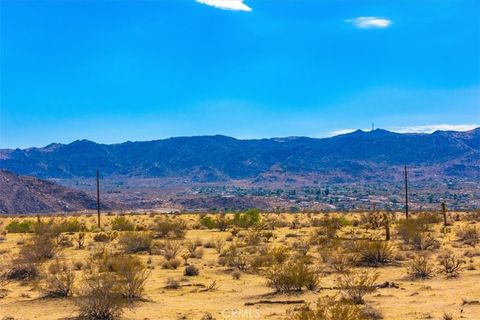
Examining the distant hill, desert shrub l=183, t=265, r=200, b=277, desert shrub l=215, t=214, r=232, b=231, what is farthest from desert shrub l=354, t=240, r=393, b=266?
the distant hill

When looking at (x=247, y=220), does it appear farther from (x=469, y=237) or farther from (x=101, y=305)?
(x=101, y=305)

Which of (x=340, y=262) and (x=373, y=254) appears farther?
(x=373, y=254)

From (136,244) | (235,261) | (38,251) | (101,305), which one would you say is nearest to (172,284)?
(101,305)

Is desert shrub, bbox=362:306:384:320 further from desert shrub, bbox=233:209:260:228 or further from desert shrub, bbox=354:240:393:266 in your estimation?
desert shrub, bbox=233:209:260:228

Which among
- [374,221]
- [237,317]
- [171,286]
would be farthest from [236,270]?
[374,221]

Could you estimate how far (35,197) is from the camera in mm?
126000

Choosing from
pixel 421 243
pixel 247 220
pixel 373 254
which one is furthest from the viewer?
pixel 247 220

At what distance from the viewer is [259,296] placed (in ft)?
60.1

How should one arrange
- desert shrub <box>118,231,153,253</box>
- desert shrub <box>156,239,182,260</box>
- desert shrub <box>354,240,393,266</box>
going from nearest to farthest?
desert shrub <box>354,240,393,266</box> → desert shrub <box>156,239,182,260</box> → desert shrub <box>118,231,153,253</box>

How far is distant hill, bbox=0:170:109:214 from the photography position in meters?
119

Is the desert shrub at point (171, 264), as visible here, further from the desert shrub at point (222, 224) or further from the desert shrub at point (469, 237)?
the desert shrub at point (222, 224)

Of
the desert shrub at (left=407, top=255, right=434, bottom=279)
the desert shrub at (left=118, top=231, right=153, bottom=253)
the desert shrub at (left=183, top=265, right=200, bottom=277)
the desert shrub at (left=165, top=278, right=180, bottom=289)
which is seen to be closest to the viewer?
the desert shrub at (left=165, top=278, right=180, bottom=289)

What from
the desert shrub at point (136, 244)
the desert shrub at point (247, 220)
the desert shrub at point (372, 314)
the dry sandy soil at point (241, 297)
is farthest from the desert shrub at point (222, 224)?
the desert shrub at point (372, 314)

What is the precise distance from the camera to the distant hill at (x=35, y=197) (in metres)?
119
